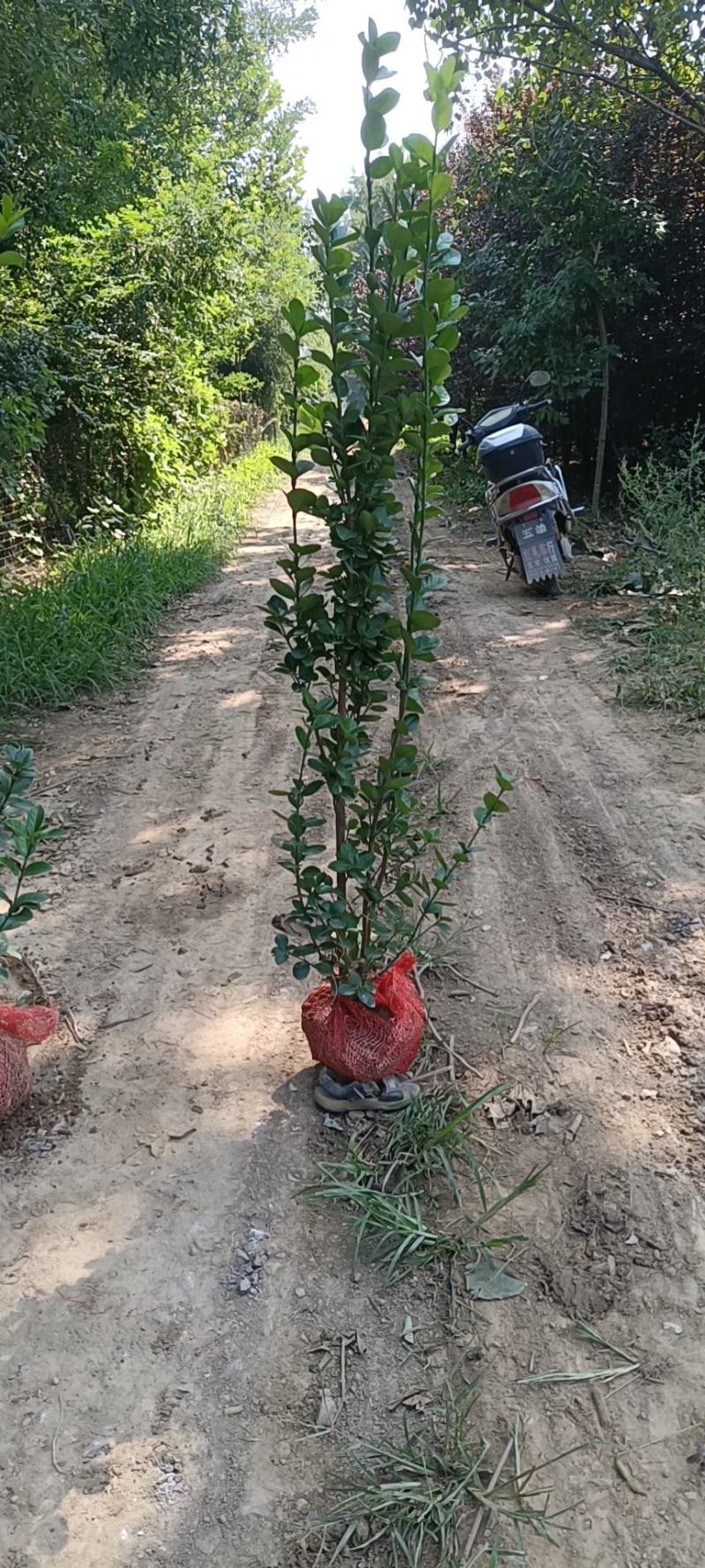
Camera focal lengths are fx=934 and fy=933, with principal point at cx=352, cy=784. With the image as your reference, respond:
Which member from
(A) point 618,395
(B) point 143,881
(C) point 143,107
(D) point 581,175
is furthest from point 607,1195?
(C) point 143,107

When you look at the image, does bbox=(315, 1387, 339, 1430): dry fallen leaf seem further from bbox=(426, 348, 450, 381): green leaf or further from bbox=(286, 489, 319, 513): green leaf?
bbox=(426, 348, 450, 381): green leaf

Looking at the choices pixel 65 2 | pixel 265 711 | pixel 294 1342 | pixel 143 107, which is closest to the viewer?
pixel 294 1342

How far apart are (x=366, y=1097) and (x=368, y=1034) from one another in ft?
0.50

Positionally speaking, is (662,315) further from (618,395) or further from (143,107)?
(143,107)

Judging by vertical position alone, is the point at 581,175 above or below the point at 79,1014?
above

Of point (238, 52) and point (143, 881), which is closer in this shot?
point (143, 881)

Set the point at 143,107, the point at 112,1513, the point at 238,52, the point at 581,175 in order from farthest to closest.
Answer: the point at 238,52 → the point at 143,107 → the point at 581,175 → the point at 112,1513

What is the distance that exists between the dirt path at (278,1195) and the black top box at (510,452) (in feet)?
10.5

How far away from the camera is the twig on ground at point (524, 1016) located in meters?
2.42

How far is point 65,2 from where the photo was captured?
5207 mm

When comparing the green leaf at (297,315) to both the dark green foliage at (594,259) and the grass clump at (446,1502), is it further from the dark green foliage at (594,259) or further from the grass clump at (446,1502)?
the dark green foliage at (594,259)

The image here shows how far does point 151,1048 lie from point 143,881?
93 centimetres

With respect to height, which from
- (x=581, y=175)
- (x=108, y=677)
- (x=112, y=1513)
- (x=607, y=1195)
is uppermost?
(x=581, y=175)

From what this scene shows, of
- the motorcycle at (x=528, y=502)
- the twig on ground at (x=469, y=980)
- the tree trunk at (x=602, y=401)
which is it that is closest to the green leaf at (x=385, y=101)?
the twig on ground at (x=469, y=980)
